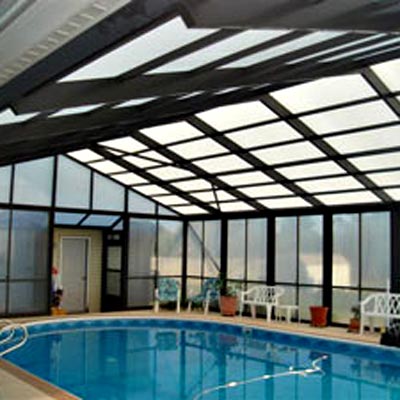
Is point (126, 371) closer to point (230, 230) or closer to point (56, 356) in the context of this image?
point (56, 356)

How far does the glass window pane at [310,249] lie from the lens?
1217 cm

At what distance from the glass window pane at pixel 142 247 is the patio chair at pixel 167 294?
0.59 meters

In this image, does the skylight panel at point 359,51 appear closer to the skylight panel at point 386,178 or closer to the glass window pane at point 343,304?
the skylight panel at point 386,178

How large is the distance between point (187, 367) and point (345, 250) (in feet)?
15.2

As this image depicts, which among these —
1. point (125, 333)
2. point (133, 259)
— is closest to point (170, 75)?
point (125, 333)

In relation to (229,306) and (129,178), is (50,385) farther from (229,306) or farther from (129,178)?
(129,178)

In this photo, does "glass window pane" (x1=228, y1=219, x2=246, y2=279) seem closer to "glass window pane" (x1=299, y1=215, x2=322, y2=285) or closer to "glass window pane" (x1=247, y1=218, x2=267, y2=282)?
"glass window pane" (x1=247, y1=218, x2=267, y2=282)

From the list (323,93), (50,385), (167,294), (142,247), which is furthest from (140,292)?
(323,93)

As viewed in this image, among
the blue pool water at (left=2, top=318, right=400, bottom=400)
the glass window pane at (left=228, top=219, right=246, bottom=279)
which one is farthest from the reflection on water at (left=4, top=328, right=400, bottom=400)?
the glass window pane at (left=228, top=219, right=246, bottom=279)

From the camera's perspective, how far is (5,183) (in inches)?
473

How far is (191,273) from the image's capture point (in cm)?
1499

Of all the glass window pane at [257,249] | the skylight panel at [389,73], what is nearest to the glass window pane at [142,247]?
the glass window pane at [257,249]

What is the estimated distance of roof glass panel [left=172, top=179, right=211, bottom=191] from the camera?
41.2ft

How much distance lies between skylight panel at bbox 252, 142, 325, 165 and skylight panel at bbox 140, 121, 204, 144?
1175 mm
